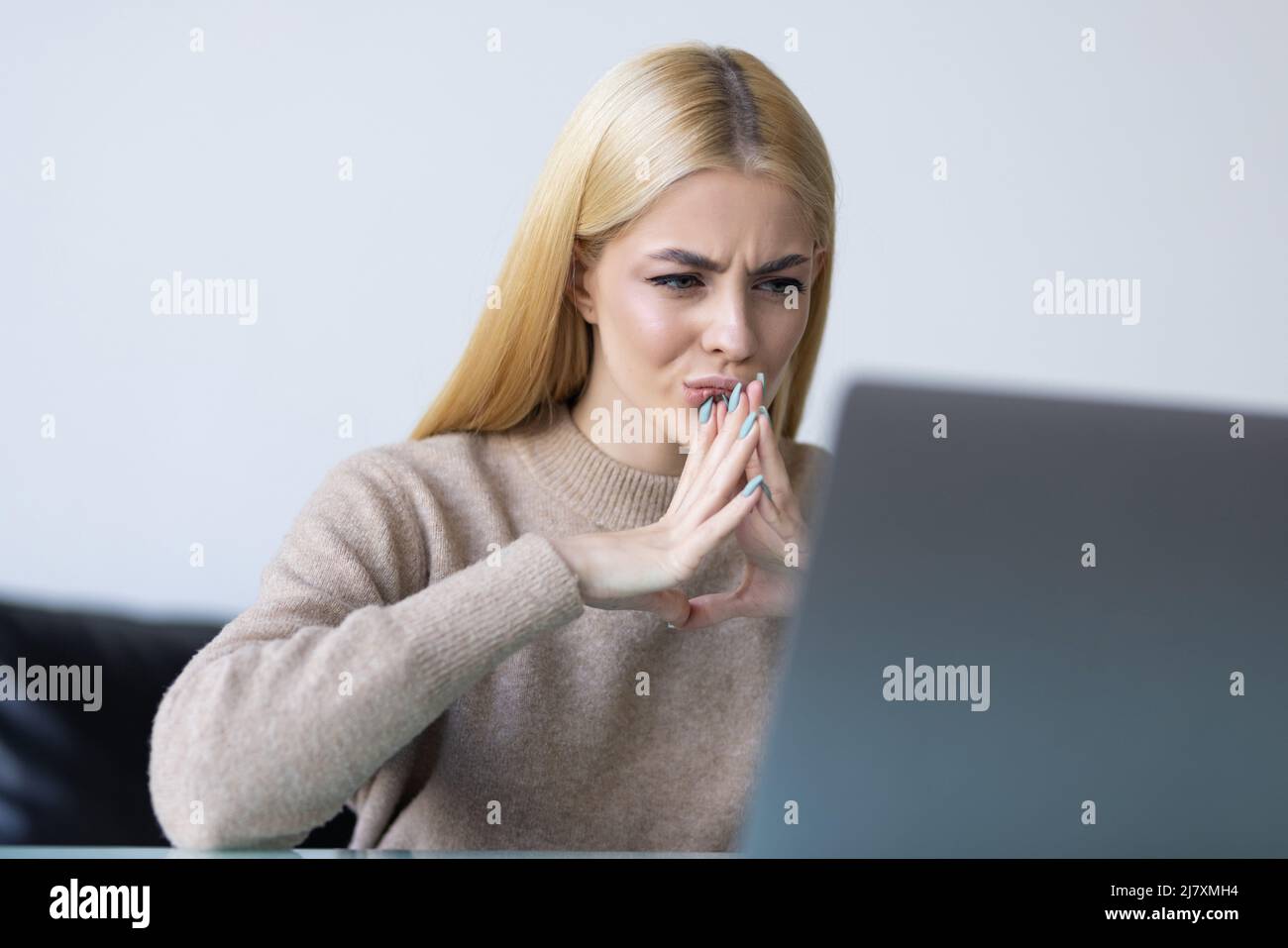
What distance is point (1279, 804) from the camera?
2.73 feet

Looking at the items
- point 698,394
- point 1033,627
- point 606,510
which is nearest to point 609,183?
point 698,394

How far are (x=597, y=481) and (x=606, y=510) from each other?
3 cm

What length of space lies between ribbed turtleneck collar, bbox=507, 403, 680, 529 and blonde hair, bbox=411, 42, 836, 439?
2.2 inches

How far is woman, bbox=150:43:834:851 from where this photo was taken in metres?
1.05

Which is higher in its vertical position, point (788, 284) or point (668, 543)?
point (788, 284)

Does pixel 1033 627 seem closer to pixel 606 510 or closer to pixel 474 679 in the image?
pixel 474 679

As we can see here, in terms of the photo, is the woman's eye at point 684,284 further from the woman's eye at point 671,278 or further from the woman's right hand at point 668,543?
the woman's right hand at point 668,543

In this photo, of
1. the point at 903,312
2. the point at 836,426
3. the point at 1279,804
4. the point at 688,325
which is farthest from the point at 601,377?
the point at 1279,804

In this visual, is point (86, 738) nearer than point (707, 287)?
No

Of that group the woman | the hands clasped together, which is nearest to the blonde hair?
the woman

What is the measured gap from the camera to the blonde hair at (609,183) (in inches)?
48.8

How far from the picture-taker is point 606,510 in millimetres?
1402

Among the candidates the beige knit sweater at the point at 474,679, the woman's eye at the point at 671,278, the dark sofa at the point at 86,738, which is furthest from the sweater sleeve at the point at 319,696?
the dark sofa at the point at 86,738

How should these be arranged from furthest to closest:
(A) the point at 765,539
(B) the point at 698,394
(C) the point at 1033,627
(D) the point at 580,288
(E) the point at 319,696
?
(D) the point at 580,288 → (B) the point at 698,394 → (A) the point at 765,539 → (E) the point at 319,696 → (C) the point at 1033,627
